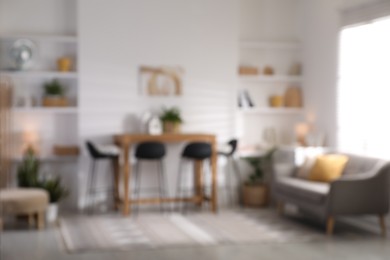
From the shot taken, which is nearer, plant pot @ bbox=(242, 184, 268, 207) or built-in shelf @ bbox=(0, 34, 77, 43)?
built-in shelf @ bbox=(0, 34, 77, 43)

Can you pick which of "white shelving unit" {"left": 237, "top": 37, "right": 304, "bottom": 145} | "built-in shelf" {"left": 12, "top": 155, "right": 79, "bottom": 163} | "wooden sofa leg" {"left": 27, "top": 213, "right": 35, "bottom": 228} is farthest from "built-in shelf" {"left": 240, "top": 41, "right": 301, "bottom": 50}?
"wooden sofa leg" {"left": 27, "top": 213, "right": 35, "bottom": 228}

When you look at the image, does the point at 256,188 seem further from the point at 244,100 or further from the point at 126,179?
the point at 126,179

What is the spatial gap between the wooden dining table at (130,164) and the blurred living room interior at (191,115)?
0.8 inches

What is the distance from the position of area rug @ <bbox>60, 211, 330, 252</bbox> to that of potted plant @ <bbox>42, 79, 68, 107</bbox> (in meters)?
1.50

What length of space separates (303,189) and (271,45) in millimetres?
2786

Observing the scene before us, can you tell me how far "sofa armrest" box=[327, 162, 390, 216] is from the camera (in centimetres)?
689

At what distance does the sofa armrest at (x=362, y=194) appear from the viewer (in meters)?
6.89

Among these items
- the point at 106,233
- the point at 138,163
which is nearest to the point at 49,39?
the point at 138,163

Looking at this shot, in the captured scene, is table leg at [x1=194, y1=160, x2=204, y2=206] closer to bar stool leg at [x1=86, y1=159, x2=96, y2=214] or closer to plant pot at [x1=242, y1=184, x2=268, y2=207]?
plant pot at [x1=242, y1=184, x2=268, y2=207]

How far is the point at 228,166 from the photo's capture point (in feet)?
30.3

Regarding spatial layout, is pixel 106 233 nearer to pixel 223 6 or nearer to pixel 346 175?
pixel 346 175

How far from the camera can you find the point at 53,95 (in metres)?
8.55

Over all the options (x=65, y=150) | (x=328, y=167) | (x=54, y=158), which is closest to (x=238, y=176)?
(x=328, y=167)

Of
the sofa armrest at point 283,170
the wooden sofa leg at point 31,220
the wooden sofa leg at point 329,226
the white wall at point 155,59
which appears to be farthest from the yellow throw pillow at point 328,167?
the wooden sofa leg at point 31,220
